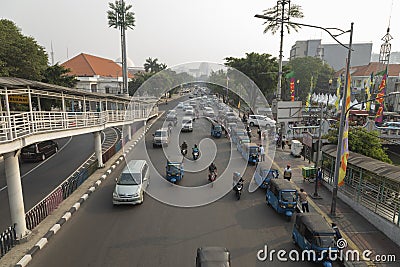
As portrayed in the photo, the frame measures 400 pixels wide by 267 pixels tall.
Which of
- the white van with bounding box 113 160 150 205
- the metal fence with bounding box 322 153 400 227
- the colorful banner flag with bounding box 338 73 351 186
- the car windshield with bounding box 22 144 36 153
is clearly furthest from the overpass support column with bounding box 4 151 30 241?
the metal fence with bounding box 322 153 400 227

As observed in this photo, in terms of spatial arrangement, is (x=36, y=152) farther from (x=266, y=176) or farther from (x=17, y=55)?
(x=266, y=176)

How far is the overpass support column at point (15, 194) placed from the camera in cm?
977

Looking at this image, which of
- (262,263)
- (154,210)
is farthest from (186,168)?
(262,263)

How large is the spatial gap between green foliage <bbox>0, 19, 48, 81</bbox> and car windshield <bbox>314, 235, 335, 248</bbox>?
26.3 meters

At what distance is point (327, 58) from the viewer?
103 m

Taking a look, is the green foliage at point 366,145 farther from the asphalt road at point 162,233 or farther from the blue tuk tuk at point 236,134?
the blue tuk tuk at point 236,134

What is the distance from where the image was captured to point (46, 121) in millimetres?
11375

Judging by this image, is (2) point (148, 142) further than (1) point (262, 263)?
Yes

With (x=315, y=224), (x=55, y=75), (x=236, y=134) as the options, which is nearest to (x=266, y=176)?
(x=315, y=224)

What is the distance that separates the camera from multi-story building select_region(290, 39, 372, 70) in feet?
324

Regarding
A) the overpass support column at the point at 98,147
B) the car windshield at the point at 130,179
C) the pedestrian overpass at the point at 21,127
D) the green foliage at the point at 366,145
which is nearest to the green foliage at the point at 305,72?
the green foliage at the point at 366,145

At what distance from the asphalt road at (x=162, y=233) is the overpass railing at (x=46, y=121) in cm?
416

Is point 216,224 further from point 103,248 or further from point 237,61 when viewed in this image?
point 237,61

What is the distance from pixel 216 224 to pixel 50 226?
274 inches
